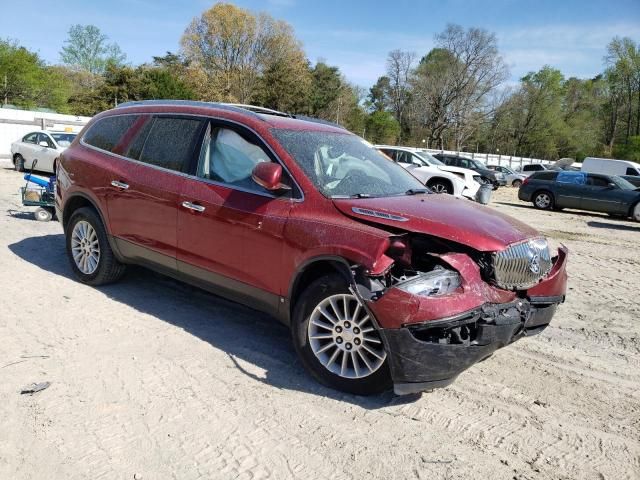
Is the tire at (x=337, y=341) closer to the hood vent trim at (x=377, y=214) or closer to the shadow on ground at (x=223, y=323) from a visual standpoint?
the shadow on ground at (x=223, y=323)

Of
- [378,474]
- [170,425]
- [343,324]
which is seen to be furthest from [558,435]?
[170,425]

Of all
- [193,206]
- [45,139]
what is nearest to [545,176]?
[45,139]

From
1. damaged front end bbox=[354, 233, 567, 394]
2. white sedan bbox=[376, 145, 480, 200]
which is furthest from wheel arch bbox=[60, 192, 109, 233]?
white sedan bbox=[376, 145, 480, 200]

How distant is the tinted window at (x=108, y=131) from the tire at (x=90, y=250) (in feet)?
2.37

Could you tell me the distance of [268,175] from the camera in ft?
12.1

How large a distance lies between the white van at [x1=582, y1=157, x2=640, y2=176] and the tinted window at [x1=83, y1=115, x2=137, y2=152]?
29.6 metres

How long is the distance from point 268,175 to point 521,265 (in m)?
1.85

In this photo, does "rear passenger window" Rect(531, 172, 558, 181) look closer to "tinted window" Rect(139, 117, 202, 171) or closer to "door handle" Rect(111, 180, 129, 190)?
"tinted window" Rect(139, 117, 202, 171)

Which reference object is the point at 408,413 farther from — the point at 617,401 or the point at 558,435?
the point at 617,401

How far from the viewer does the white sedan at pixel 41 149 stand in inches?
664

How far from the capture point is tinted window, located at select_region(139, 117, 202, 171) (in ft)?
15.0

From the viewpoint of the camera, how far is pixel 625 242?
11.9m

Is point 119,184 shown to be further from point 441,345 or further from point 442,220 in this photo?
point 441,345

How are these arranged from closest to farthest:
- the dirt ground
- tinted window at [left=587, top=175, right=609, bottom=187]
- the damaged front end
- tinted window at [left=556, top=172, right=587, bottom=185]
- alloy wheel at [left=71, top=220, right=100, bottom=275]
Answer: the dirt ground, the damaged front end, alloy wheel at [left=71, top=220, right=100, bottom=275], tinted window at [left=587, top=175, right=609, bottom=187], tinted window at [left=556, top=172, right=587, bottom=185]
